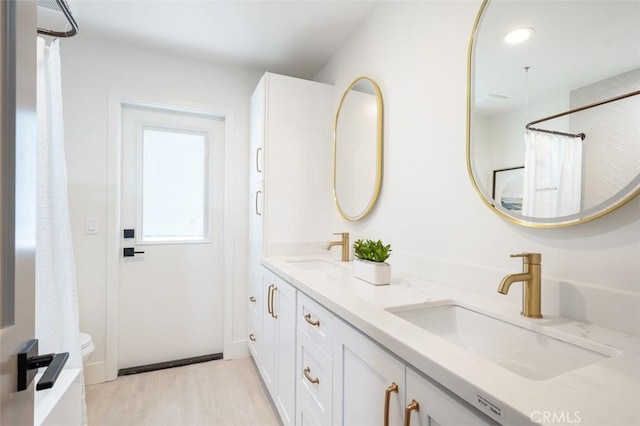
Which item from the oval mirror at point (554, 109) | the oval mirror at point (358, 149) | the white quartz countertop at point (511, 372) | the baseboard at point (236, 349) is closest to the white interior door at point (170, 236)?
the baseboard at point (236, 349)

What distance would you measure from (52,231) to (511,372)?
181cm

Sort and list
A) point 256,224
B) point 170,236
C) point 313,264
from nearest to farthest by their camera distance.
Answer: point 313,264
point 256,224
point 170,236

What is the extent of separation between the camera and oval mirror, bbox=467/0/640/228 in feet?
2.64

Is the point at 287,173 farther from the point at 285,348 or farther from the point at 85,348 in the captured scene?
the point at 85,348

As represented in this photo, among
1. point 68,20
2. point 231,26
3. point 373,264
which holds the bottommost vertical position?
point 373,264

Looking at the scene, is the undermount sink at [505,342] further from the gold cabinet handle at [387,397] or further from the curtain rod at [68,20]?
the curtain rod at [68,20]

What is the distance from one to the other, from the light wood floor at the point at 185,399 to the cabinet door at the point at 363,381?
3.51ft

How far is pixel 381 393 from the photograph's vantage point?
819mm

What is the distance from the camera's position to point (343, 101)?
2.21m

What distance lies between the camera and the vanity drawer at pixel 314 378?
3.75 feet

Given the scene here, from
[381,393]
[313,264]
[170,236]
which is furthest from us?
[170,236]

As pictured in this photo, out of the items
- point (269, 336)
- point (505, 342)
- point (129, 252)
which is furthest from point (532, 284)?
point (129, 252)

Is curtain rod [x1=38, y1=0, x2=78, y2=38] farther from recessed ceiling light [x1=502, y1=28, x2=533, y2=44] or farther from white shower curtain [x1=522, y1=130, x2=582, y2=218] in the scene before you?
white shower curtain [x1=522, y1=130, x2=582, y2=218]

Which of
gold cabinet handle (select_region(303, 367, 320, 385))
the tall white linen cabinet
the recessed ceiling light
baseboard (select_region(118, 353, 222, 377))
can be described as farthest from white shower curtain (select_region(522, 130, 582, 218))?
baseboard (select_region(118, 353, 222, 377))
